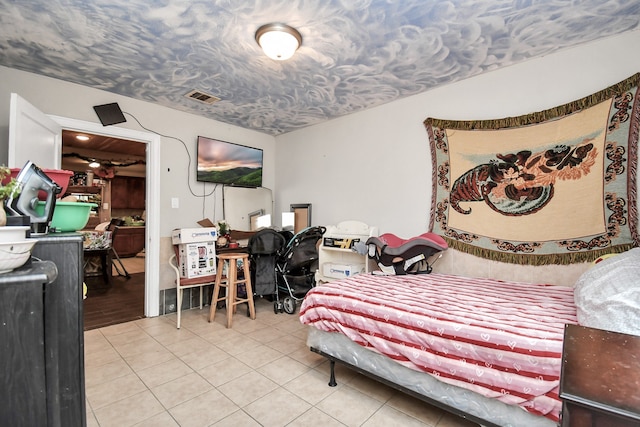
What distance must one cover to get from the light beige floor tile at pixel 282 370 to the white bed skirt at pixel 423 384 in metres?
0.28

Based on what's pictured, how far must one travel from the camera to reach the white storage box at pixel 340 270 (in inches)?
135

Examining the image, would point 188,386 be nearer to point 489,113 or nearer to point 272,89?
point 272,89

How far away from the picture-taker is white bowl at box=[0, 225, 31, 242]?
2.57ft

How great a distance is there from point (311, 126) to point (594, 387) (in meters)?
4.26

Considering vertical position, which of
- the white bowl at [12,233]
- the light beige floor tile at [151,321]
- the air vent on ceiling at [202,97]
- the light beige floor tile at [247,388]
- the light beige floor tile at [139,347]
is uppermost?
the air vent on ceiling at [202,97]

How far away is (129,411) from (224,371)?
25.7 inches

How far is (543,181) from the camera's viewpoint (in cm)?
250

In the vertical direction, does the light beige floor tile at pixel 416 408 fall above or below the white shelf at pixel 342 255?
below

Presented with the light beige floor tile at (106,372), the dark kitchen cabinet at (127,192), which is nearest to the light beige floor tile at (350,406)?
the light beige floor tile at (106,372)

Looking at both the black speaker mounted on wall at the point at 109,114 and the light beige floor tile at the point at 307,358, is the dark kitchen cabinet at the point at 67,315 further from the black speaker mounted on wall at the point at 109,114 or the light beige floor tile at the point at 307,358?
the black speaker mounted on wall at the point at 109,114

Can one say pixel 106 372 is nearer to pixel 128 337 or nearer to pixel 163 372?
pixel 163 372

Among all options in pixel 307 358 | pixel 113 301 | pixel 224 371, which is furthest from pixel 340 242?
pixel 113 301

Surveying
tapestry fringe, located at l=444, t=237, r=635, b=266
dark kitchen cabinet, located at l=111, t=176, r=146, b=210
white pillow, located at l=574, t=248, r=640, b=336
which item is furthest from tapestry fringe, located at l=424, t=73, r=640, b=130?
dark kitchen cabinet, located at l=111, t=176, r=146, b=210

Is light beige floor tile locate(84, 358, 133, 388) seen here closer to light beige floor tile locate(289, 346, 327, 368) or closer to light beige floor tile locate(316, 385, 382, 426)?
light beige floor tile locate(289, 346, 327, 368)
